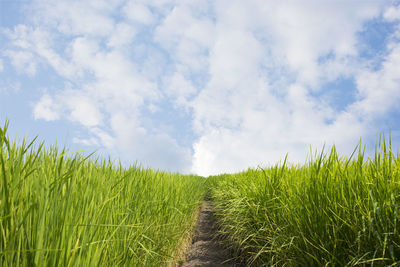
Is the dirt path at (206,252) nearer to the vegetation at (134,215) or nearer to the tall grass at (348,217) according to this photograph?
the vegetation at (134,215)

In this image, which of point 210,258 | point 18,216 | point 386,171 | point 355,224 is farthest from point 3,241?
point 210,258

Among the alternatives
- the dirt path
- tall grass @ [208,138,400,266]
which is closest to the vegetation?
tall grass @ [208,138,400,266]

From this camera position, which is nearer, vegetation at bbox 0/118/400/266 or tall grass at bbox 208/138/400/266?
vegetation at bbox 0/118/400/266

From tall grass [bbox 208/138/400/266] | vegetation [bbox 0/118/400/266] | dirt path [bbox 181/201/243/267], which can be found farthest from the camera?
dirt path [bbox 181/201/243/267]

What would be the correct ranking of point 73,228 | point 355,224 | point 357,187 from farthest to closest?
point 357,187
point 355,224
point 73,228

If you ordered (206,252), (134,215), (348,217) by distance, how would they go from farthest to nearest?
1. (206,252)
2. (134,215)
3. (348,217)

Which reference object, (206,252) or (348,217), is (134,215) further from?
(206,252)

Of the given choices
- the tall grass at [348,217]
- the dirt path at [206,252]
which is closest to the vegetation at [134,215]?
the tall grass at [348,217]

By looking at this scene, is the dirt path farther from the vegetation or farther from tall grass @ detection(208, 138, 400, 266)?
tall grass @ detection(208, 138, 400, 266)

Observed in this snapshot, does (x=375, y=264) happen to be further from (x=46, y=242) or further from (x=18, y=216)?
(x=18, y=216)

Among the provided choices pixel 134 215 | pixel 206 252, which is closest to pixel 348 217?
pixel 134 215

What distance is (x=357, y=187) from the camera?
5.46 feet

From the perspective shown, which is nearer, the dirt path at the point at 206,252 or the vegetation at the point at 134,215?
the vegetation at the point at 134,215

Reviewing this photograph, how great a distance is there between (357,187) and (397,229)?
0.34 meters
